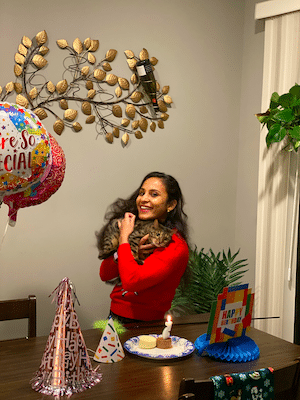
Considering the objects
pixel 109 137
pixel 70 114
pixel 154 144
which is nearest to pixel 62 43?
pixel 70 114

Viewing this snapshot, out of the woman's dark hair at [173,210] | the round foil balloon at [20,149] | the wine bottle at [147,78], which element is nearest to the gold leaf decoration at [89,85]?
the wine bottle at [147,78]

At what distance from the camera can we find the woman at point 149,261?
83.4 inches

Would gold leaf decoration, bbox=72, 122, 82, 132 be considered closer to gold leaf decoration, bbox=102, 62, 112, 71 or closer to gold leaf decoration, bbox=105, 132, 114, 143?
gold leaf decoration, bbox=105, 132, 114, 143

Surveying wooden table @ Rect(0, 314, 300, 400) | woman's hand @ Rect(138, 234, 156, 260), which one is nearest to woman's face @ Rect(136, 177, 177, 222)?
woman's hand @ Rect(138, 234, 156, 260)

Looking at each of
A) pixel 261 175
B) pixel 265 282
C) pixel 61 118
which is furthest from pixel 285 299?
pixel 61 118

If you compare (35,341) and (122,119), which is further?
(122,119)

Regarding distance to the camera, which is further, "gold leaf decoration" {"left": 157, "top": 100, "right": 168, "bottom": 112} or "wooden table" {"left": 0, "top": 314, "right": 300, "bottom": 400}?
"gold leaf decoration" {"left": 157, "top": 100, "right": 168, "bottom": 112}

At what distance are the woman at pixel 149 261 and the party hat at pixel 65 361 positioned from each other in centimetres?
64

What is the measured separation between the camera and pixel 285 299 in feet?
10.2

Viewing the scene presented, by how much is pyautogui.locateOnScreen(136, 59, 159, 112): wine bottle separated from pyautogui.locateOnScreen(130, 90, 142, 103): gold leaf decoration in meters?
0.05

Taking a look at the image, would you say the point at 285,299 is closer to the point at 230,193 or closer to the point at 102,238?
the point at 230,193

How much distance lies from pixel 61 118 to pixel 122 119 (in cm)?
41

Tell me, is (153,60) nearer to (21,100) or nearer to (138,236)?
(21,100)

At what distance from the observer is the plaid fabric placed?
3.84 feet
